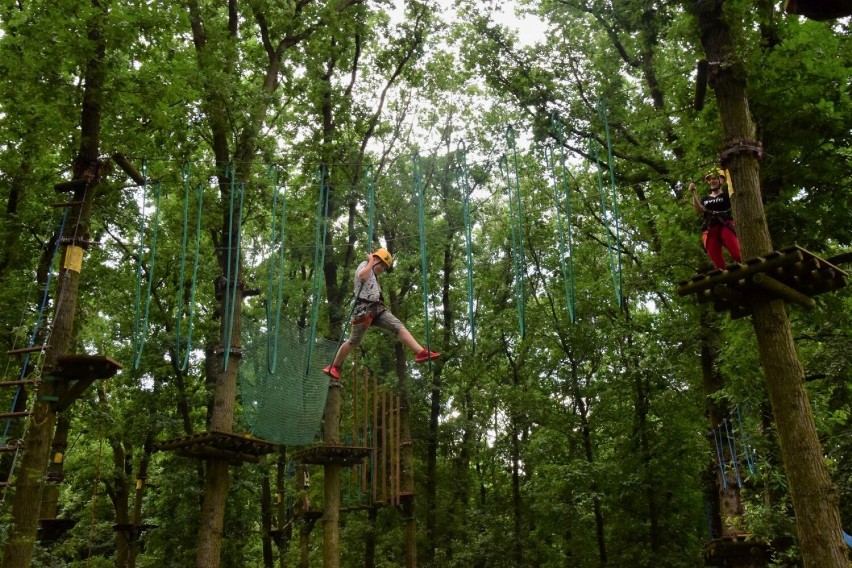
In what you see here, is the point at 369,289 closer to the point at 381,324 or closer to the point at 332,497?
the point at 381,324

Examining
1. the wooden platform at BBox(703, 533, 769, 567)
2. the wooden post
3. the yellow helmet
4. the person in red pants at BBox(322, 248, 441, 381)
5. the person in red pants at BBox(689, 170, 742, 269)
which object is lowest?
the wooden platform at BBox(703, 533, 769, 567)

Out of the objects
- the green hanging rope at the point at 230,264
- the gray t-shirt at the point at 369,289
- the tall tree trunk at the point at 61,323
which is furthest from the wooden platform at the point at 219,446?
the gray t-shirt at the point at 369,289

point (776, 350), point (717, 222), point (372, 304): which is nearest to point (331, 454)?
point (372, 304)

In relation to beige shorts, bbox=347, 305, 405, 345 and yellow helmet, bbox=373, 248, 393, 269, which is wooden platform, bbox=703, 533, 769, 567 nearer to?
beige shorts, bbox=347, 305, 405, 345

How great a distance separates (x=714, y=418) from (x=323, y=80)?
726 centimetres

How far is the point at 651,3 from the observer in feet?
21.8

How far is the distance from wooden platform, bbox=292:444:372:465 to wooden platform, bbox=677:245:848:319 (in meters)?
5.91

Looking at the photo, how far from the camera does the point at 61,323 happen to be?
563 centimetres

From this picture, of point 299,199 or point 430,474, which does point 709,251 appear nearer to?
point 299,199

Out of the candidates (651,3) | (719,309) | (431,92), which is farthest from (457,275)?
(719,309)

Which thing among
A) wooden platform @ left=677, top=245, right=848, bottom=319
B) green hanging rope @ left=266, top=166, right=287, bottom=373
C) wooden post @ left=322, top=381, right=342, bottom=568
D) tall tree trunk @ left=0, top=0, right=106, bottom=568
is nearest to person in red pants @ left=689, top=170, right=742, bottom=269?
wooden platform @ left=677, top=245, right=848, bottom=319

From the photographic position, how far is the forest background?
19.9 ft

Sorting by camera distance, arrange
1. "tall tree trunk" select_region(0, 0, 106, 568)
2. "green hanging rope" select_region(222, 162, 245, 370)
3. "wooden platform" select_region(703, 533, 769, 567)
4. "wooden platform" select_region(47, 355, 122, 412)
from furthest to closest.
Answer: "wooden platform" select_region(703, 533, 769, 567) → "green hanging rope" select_region(222, 162, 245, 370) → "wooden platform" select_region(47, 355, 122, 412) → "tall tree trunk" select_region(0, 0, 106, 568)

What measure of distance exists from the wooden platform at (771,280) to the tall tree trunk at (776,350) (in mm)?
127
